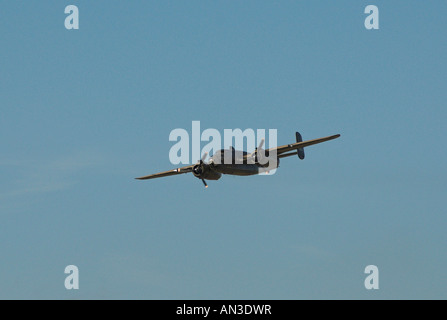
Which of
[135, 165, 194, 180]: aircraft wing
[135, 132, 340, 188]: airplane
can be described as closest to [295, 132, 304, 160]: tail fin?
[135, 132, 340, 188]: airplane

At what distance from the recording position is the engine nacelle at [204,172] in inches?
3964

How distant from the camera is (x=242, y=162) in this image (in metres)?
100

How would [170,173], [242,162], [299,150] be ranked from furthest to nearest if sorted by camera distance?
[170,173] → [299,150] → [242,162]

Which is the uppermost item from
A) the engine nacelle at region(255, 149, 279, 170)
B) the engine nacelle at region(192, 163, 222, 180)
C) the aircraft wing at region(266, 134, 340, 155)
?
the aircraft wing at region(266, 134, 340, 155)

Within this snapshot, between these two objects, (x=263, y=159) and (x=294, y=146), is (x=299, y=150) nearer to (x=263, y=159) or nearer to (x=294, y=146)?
(x=294, y=146)

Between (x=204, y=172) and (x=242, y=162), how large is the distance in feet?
17.1

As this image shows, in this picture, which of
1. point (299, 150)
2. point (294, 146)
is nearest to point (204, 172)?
point (294, 146)

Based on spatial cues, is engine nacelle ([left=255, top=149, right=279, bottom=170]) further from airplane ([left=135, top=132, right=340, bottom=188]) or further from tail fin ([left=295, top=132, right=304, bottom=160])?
tail fin ([left=295, top=132, right=304, bottom=160])

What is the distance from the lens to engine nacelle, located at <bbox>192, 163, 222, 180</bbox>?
330ft

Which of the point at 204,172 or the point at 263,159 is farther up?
the point at 263,159
